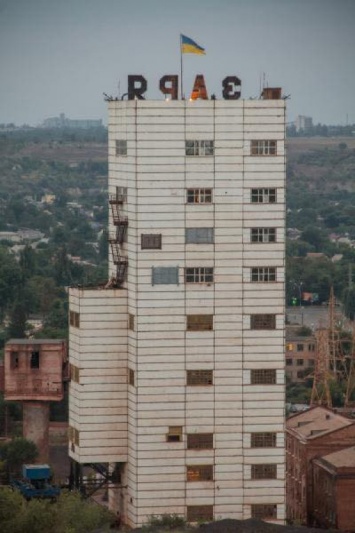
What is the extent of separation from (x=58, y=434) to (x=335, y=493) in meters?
38.3

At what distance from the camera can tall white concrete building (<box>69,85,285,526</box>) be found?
327ft

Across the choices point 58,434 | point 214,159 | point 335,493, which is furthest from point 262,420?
point 58,434

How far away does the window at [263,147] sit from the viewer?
10012cm

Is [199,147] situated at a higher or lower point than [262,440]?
higher

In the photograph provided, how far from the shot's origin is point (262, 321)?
10056cm

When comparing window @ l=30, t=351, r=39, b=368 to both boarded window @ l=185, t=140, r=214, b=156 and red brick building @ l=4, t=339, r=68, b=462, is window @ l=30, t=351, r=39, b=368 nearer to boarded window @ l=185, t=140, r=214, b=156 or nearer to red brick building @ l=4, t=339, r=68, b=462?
red brick building @ l=4, t=339, r=68, b=462

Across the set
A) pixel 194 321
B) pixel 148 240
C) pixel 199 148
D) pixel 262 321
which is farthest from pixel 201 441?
pixel 199 148

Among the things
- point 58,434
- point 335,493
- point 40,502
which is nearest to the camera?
point 40,502

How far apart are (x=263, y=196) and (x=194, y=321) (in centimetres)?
527

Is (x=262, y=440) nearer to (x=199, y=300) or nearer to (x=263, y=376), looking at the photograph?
(x=263, y=376)

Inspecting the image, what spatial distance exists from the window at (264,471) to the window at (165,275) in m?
7.48

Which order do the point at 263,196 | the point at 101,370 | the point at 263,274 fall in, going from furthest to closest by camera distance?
the point at 101,370 < the point at 263,274 < the point at 263,196

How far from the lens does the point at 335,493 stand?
382ft

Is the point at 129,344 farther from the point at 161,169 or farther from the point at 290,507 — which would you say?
the point at 290,507
